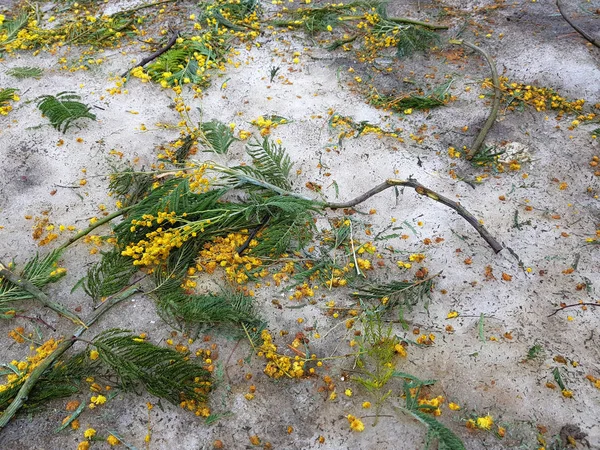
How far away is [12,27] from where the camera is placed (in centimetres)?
409

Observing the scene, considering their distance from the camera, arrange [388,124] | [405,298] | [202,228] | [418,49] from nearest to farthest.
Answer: [405,298] → [202,228] → [388,124] → [418,49]

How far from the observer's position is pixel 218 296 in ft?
7.80

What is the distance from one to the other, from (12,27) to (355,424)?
4195 mm

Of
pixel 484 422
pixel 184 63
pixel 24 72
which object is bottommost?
pixel 484 422

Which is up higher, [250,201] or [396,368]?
[250,201]

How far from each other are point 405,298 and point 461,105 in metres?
1.66

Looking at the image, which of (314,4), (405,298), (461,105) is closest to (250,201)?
(405,298)

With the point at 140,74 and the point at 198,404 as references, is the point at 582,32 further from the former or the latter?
the point at 198,404

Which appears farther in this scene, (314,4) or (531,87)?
(314,4)

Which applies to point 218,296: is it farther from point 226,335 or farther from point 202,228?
point 202,228

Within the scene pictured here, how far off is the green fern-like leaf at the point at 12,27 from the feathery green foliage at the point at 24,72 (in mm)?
473

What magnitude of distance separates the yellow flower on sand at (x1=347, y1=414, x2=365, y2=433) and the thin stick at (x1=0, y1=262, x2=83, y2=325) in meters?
1.33

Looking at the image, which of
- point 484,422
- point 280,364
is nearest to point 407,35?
point 280,364

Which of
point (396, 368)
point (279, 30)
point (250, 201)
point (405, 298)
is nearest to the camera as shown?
point (396, 368)
